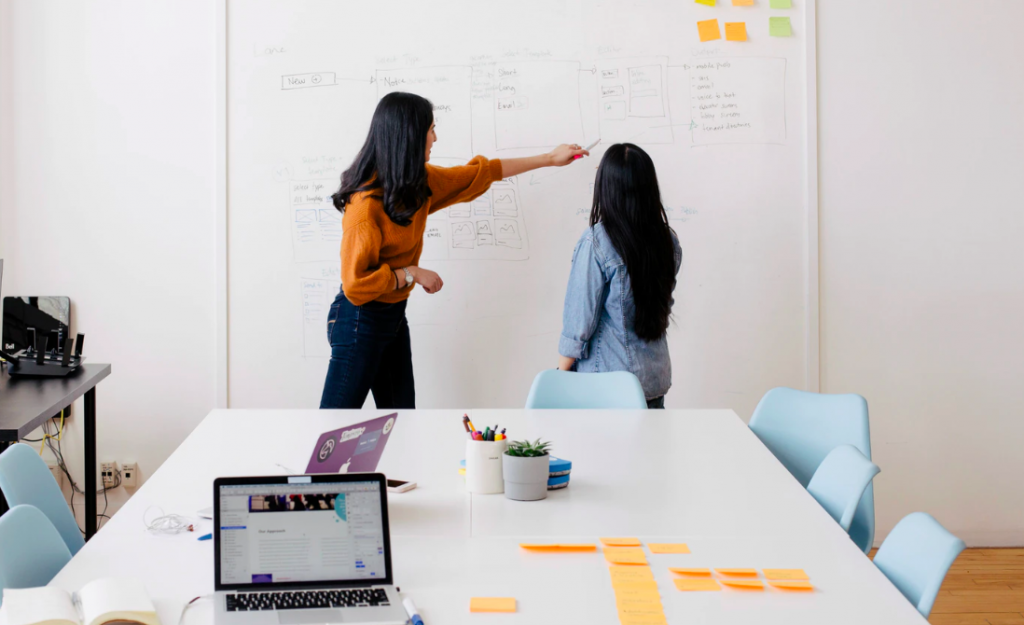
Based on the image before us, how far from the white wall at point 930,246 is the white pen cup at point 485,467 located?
2199mm

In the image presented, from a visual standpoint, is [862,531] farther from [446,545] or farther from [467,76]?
[467,76]

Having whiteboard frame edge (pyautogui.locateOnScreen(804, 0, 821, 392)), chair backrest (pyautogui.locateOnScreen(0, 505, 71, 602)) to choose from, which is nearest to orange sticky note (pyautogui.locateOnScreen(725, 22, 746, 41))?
whiteboard frame edge (pyautogui.locateOnScreen(804, 0, 821, 392))

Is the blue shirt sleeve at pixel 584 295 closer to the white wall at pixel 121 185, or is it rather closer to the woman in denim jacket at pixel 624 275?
the woman in denim jacket at pixel 624 275

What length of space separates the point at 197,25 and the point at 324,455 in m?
2.57

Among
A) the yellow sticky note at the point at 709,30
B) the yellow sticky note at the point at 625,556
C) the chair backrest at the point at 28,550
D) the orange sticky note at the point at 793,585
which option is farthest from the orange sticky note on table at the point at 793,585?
the yellow sticky note at the point at 709,30

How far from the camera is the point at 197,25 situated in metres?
3.46

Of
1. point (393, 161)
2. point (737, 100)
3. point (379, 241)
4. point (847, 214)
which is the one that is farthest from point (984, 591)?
point (393, 161)

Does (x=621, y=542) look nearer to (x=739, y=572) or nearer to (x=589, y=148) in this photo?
(x=739, y=572)

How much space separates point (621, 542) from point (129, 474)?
2.78 meters

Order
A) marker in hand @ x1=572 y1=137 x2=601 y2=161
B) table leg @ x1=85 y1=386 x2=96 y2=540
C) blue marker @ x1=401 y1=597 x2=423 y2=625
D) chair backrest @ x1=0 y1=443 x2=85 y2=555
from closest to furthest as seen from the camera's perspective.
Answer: blue marker @ x1=401 y1=597 x2=423 y2=625 < chair backrest @ x1=0 y1=443 x2=85 y2=555 < table leg @ x1=85 y1=386 x2=96 y2=540 < marker in hand @ x1=572 y1=137 x2=601 y2=161

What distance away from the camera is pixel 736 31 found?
3395mm

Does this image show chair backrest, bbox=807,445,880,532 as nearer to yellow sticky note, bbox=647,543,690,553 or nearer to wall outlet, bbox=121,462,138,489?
yellow sticky note, bbox=647,543,690,553

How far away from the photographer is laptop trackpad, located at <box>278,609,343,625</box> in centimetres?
121

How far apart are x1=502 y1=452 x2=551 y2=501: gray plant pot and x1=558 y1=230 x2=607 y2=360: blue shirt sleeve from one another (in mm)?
1084
